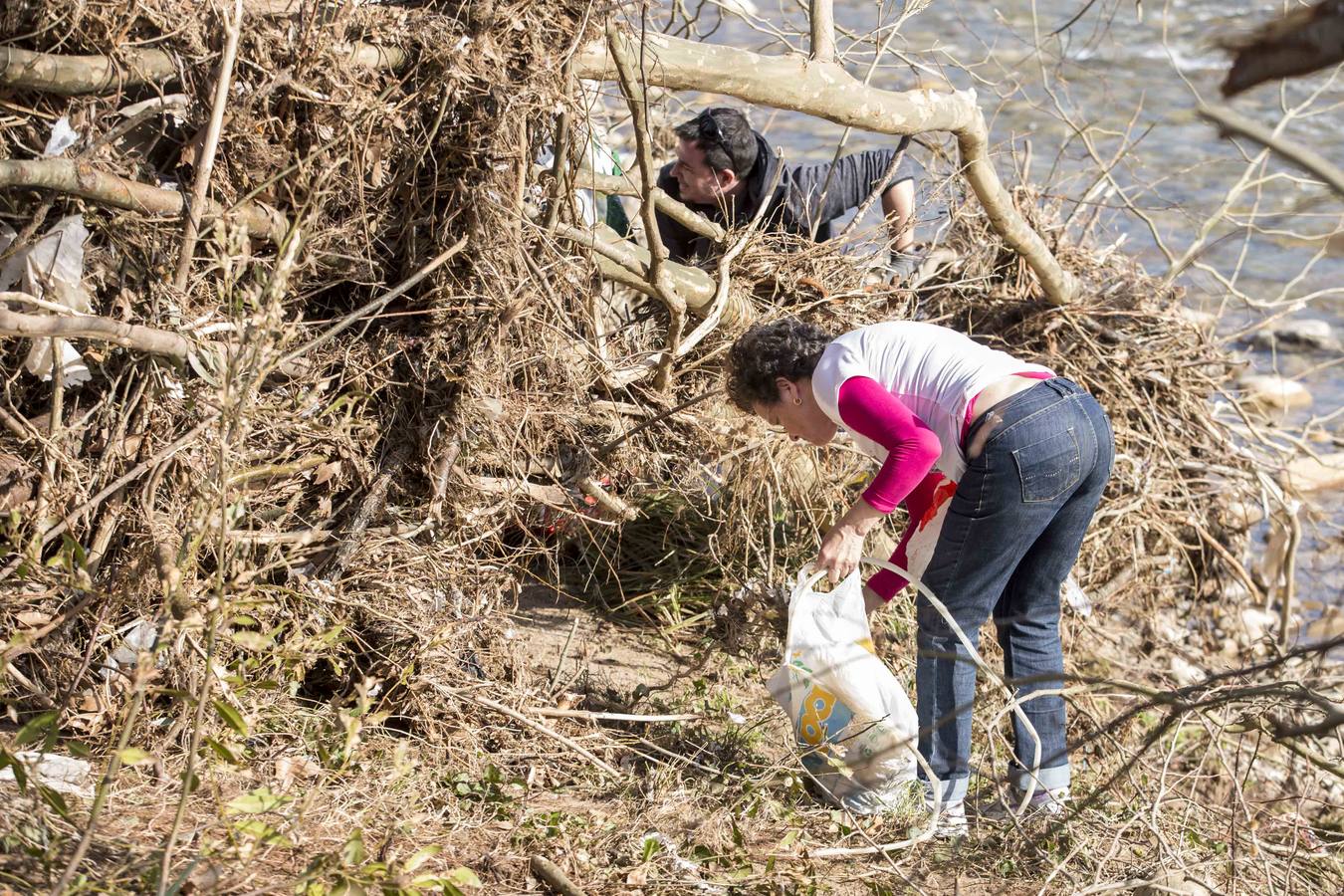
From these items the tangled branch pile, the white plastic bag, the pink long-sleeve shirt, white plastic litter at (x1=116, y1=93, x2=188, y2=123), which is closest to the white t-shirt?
the pink long-sleeve shirt

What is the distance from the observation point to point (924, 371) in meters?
3.17

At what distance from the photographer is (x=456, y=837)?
9.72 ft

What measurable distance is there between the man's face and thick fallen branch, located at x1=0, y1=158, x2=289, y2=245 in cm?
188

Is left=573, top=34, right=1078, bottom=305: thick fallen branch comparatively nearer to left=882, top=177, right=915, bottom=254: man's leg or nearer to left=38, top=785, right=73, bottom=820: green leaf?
left=882, top=177, right=915, bottom=254: man's leg

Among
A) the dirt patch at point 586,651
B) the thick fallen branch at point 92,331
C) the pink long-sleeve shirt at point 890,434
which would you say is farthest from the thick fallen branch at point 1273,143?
the dirt patch at point 586,651

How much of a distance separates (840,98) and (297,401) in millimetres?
2059

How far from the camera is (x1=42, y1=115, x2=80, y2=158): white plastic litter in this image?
2.91 meters

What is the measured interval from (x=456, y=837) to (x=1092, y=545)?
305 centimetres

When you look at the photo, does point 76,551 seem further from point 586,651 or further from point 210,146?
point 586,651

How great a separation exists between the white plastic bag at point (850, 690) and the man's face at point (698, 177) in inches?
71.3

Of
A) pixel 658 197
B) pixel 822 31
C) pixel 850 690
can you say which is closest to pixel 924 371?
pixel 850 690

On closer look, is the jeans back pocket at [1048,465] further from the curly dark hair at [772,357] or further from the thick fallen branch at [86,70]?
the thick fallen branch at [86,70]

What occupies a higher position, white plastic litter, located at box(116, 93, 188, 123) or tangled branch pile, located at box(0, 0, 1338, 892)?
white plastic litter, located at box(116, 93, 188, 123)

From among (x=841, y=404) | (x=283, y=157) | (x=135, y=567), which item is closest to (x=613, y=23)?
(x=283, y=157)
